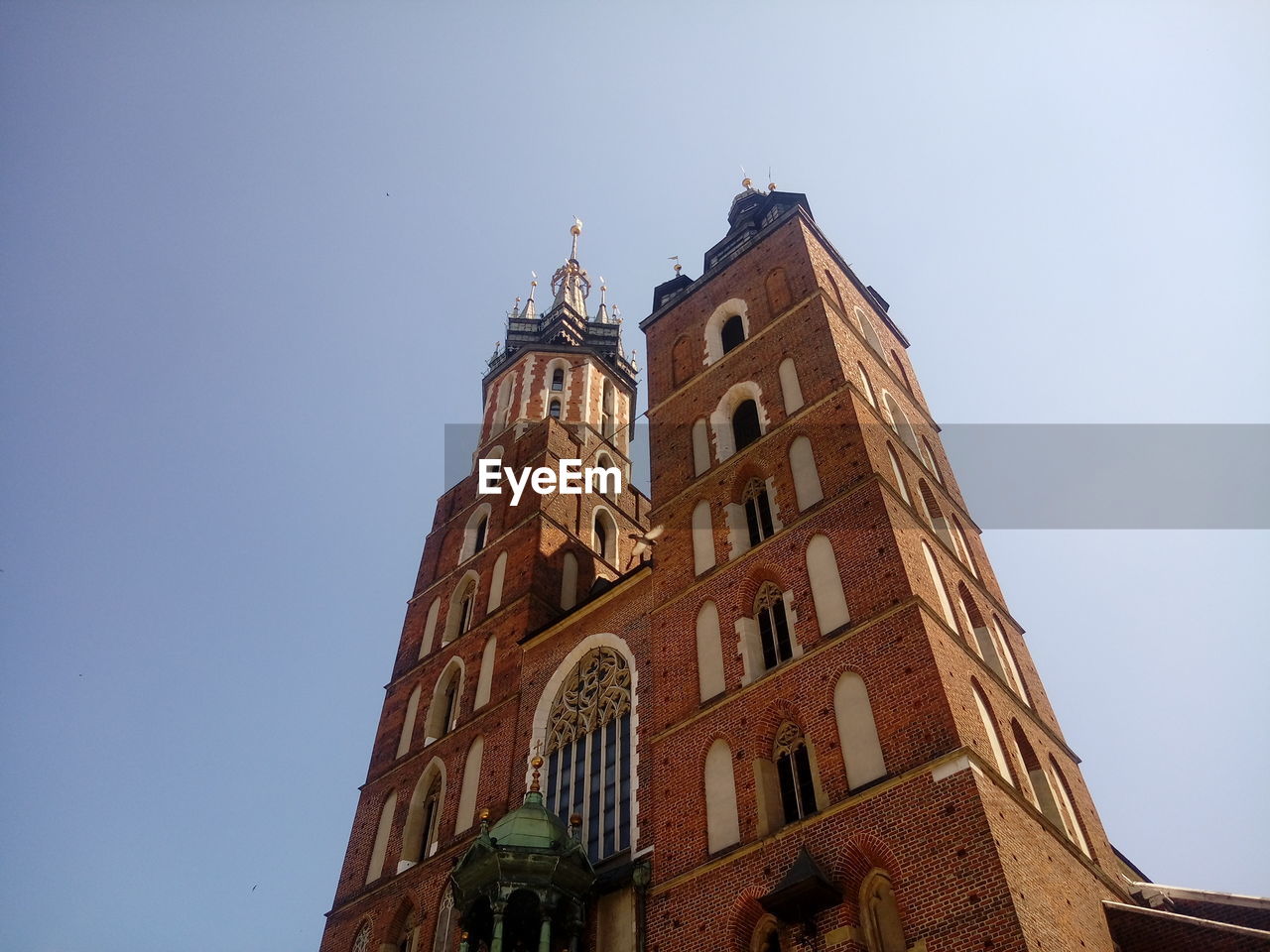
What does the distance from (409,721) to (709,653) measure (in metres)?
10.4

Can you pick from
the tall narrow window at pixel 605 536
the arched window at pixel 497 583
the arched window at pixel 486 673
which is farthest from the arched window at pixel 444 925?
the tall narrow window at pixel 605 536

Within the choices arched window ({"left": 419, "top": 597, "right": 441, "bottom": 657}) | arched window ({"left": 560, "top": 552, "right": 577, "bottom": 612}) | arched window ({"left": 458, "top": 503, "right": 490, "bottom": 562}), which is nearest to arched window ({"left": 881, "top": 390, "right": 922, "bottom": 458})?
arched window ({"left": 560, "top": 552, "right": 577, "bottom": 612})

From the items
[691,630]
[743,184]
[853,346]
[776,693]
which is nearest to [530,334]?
[743,184]

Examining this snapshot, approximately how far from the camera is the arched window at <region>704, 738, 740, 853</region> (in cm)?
1456

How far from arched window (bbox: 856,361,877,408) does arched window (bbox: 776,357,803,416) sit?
1344 mm

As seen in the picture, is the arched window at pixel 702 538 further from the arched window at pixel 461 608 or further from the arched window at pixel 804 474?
the arched window at pixel 461 608

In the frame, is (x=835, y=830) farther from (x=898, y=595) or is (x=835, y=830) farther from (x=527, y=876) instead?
(x=527, y=876)

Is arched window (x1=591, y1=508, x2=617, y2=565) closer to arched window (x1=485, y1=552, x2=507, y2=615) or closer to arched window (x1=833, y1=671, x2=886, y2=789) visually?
arched window (x1=485, y1=552, x2=507, y2=615)

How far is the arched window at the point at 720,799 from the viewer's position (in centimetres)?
1456

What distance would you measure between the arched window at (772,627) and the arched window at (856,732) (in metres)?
1.62

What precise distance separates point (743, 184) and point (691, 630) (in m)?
19.2

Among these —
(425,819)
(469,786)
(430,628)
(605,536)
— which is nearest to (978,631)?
(469,786)

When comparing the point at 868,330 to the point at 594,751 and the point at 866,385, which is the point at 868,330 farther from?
the point at 594,751

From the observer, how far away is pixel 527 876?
15.0m
